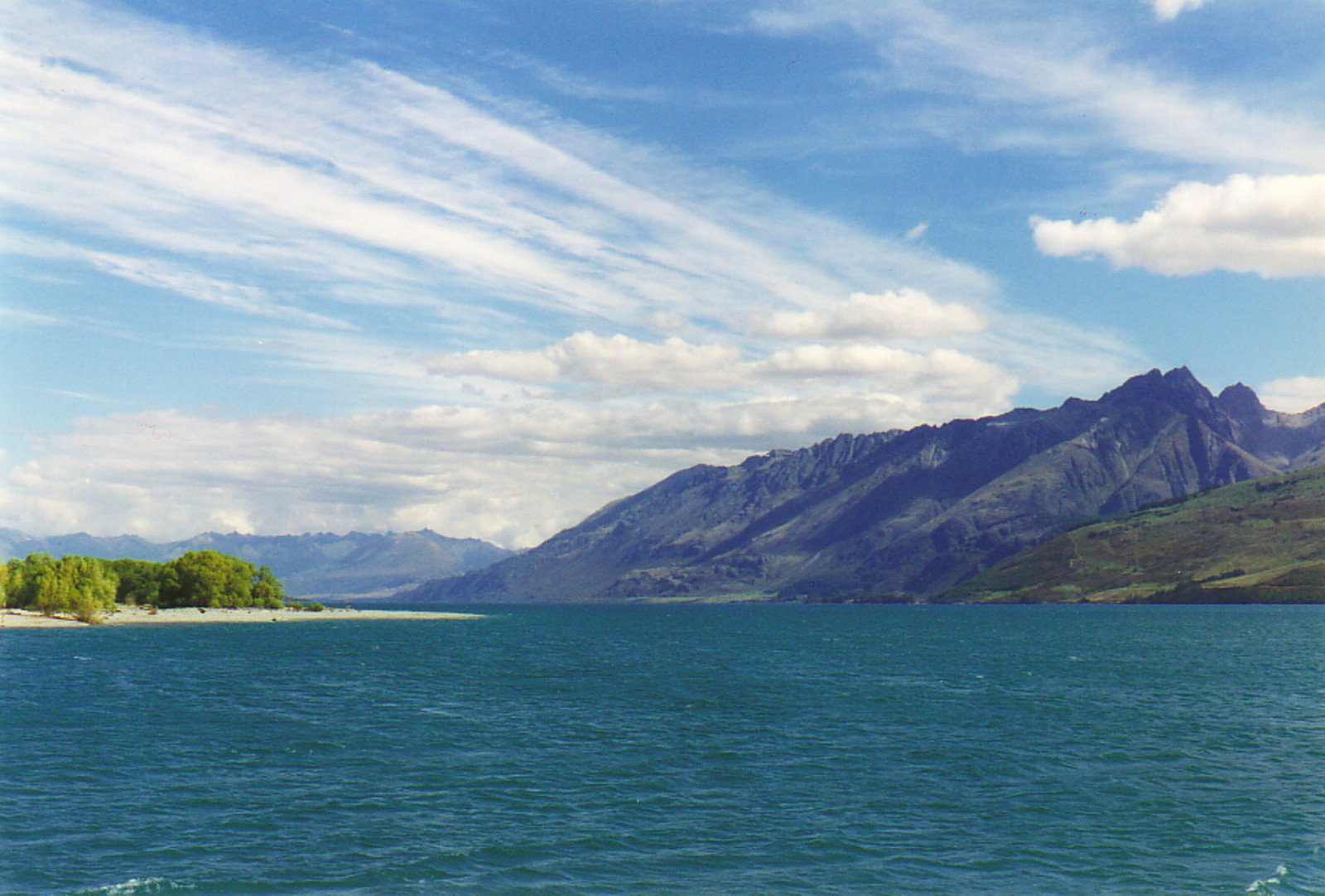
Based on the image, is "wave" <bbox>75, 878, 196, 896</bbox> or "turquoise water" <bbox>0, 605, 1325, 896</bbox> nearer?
"wave" <bbox>75, 878, 196, 896</bbox>

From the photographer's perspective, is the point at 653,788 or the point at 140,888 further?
the point at 653,788

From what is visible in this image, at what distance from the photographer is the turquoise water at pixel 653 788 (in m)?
44.0

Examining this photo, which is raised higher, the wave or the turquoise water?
the wave

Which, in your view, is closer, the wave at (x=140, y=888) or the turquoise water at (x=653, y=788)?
the wave at (x=140, y=888)

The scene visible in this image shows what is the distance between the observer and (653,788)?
60594mm

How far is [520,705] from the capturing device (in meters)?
97.9

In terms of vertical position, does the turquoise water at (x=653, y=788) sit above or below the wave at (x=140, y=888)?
below

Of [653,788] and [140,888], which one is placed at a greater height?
[140,888]

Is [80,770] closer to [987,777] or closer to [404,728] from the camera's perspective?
[404,728]

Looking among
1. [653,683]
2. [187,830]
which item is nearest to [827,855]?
[187,830]

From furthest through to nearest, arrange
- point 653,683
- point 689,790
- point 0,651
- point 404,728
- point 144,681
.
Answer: point 0,651 < point 653,683 < point 144,681 < point 404,728 < point 689,790

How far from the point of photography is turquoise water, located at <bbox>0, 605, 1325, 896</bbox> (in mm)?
44000

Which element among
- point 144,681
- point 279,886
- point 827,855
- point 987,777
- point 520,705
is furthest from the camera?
point 144,681

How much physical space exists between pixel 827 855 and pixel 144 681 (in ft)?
306
